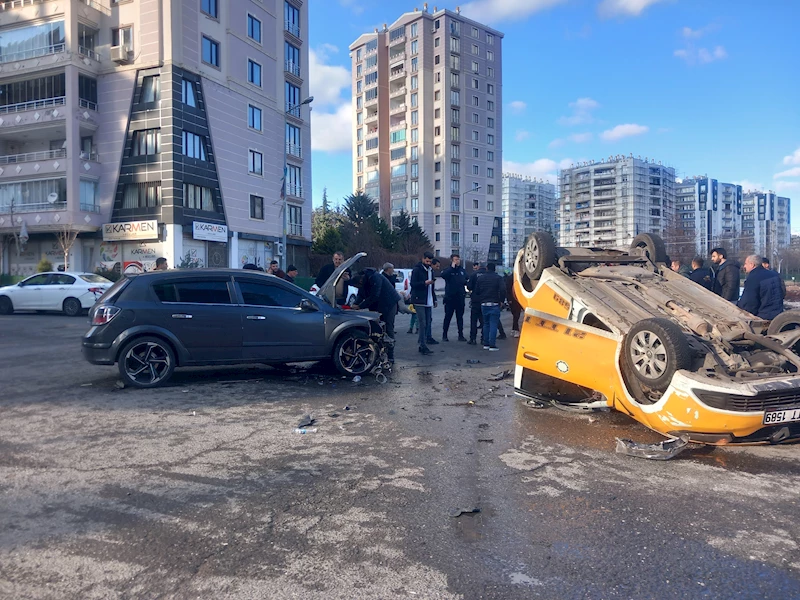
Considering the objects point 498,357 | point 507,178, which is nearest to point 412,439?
point 498,357

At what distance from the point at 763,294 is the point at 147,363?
8446mm

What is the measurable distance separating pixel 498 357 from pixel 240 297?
193 inches

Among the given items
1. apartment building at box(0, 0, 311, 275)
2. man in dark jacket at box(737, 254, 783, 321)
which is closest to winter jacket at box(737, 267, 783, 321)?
man in dark jacket at box(737, 254, 783, 321)

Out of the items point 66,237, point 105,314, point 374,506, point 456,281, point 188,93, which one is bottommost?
point 374,506

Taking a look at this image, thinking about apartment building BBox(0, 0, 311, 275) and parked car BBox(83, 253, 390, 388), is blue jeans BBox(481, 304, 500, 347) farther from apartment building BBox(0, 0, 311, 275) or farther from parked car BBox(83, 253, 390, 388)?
apartment building BBox(0, 0, 311, 275)

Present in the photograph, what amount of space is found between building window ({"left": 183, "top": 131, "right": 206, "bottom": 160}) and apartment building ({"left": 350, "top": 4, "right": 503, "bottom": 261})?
40.3 metres

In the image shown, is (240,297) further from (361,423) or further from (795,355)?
(795,355)

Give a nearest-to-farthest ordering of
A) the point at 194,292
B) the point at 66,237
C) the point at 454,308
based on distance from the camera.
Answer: the point at 194,292 → the point at 454,308 → the point at 66,237

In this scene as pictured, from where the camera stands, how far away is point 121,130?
1255 inches

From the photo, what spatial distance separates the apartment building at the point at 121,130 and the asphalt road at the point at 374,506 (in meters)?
26.3

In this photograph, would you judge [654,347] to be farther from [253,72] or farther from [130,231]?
[253,72]

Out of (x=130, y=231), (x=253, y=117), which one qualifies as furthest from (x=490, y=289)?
(x=253, y=117)

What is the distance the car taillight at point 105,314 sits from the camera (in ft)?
24.2

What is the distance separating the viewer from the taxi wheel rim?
191 inches
